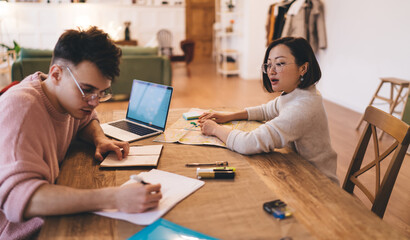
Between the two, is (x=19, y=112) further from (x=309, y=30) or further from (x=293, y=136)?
(x=309, y=30)

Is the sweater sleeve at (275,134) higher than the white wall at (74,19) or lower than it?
lower

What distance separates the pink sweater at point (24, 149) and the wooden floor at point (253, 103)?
205 cm

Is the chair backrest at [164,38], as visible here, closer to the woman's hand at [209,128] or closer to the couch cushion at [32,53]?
the couch cushion at [32,53]

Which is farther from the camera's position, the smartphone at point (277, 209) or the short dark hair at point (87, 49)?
the short dark hair at point (87, 49)

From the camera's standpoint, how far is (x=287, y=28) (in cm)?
567

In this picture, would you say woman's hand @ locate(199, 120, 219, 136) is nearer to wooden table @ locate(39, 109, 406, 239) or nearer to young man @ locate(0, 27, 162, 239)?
wooden table @ locate(39, 109, 406, 239)

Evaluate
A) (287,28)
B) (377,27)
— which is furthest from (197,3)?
(377,27)

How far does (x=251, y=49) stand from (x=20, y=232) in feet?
21.6

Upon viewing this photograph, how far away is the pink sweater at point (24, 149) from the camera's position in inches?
33.6

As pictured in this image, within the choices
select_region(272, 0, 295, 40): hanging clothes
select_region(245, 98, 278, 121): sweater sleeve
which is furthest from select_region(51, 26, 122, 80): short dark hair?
select_region(272, 0, 295, 40): hanging clothes

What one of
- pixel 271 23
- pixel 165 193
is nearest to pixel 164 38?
pixel 271 23

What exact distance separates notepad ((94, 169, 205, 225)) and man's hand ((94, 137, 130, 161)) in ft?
0.60

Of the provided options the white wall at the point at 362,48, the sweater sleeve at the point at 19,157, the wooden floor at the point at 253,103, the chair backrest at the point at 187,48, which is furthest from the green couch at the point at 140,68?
the sweater sleeve at the point at 19,157

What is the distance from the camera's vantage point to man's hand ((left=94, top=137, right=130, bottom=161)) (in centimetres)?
126
